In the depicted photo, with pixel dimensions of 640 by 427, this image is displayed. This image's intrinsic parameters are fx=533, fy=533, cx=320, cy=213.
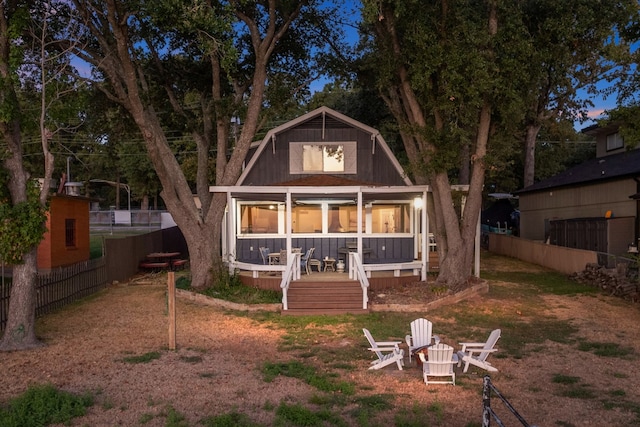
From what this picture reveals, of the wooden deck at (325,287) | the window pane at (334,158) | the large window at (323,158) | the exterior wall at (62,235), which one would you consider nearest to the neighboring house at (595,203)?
the wooden deck at (325,287)

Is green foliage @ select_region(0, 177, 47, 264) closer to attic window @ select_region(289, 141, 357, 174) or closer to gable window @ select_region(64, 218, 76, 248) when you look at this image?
attic window @ select_region(289, 141, 357, 174)

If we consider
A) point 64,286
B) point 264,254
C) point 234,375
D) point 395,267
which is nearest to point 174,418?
point 234,375

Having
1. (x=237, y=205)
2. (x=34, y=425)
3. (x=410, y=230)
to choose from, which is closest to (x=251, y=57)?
(x=237, y=205)

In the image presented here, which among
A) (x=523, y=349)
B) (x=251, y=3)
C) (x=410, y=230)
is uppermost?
(x=251, y=3)

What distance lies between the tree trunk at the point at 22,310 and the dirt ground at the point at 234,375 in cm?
43

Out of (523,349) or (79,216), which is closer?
(523,349)

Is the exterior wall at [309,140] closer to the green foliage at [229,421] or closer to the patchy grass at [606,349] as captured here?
the patchy grass at [606,349]

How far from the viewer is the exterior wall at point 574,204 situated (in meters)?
22.8

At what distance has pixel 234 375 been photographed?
9.05m

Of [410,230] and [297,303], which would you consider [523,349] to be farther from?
[410,230]

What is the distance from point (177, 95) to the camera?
23188 millimetres

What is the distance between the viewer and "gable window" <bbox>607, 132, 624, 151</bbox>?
2735cm

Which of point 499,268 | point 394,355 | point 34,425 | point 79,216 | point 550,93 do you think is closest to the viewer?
point 34,425

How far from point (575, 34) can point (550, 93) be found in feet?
59.7
